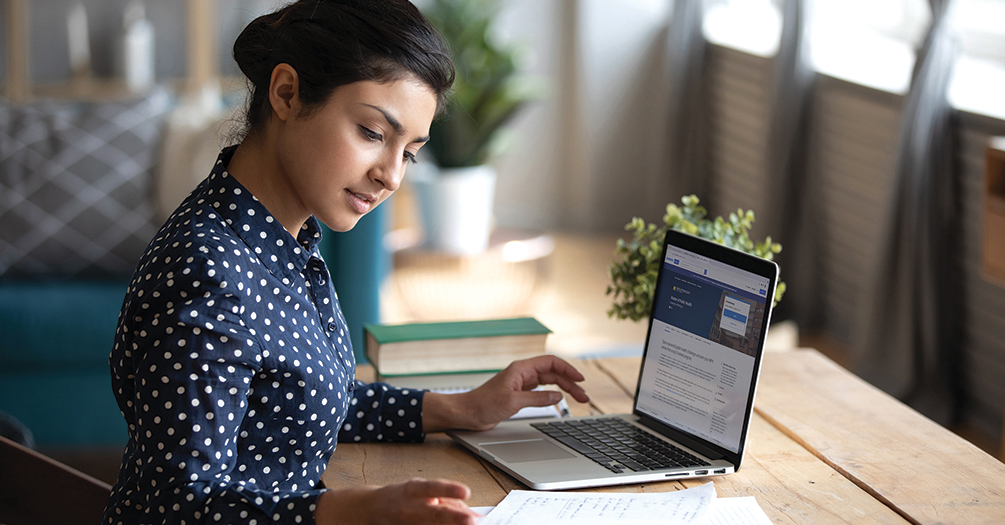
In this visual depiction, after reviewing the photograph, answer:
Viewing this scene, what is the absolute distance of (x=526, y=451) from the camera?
1.16 meters

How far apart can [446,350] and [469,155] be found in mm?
2847

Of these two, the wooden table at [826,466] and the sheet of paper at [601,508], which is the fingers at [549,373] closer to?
the wooden table at [826,466]

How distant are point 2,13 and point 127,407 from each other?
13.6 ft

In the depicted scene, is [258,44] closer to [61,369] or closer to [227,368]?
[227,368]

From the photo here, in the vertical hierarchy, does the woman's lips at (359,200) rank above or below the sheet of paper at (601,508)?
above

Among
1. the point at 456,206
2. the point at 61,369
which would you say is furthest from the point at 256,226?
the point at 456,206

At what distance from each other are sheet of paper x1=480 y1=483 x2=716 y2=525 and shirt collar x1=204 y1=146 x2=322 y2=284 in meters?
0.34

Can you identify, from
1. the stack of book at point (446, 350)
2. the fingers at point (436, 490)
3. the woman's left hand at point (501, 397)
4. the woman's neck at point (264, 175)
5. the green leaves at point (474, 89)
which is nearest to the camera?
the fingers at point (436, 490)

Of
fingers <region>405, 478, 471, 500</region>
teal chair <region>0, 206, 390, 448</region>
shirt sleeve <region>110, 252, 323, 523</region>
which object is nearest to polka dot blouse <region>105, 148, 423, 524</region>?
shirt sleeve <region>110, 252, 323, 523</region>

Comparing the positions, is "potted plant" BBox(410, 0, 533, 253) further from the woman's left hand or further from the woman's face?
the woman's face

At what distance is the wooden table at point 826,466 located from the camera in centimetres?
103

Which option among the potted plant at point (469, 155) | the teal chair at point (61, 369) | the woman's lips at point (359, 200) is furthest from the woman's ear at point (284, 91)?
the potted plant at point (469, 155)

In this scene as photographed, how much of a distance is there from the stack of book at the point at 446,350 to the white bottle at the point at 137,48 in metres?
3.51

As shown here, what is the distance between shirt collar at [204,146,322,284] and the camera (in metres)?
1.01
